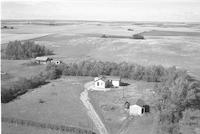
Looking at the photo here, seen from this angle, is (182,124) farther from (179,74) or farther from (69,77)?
(69,77)

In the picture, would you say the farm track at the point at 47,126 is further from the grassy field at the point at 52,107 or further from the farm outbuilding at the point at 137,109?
the farm outbuilding at the point at 137,109

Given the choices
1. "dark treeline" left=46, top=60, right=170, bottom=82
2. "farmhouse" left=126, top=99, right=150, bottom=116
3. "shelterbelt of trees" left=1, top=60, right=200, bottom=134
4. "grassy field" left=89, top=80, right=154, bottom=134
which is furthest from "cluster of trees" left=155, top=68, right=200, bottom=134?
"dark treeline" left=46, top=60, right=170, bottom=82

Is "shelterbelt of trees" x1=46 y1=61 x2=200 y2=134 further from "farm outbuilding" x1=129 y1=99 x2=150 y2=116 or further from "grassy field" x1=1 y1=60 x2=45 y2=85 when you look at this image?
"grassy field" x1=1 y1=60 x2=45 y2=85

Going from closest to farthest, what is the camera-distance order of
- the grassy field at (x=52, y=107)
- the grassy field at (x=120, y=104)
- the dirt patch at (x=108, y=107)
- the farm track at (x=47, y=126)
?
the farm track at (x=47, y=126) → the grassy field at (x=120, y=104) → the grassy field at (x=52, y=107) → the dirt patch at (x=108, y=107)

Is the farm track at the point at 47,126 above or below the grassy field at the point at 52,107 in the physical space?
above

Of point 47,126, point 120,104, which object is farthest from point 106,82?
point 47,126

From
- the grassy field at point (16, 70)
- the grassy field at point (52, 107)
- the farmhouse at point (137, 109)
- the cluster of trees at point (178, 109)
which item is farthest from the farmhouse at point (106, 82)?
the grassy field at point (16, 70)
